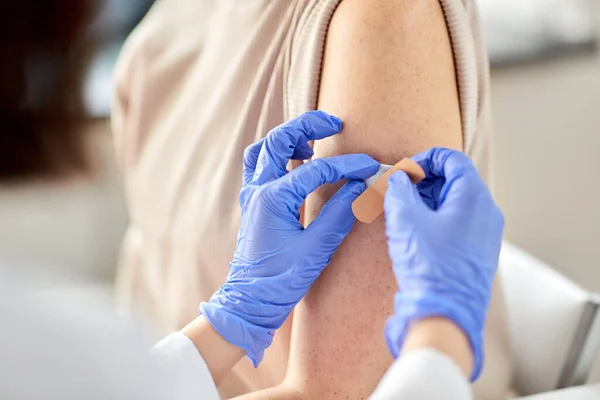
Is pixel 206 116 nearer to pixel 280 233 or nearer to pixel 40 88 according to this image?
pixel 280 233

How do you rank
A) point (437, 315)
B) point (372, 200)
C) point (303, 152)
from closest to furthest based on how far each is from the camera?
1. point (437, 315)
2. point (372, 200)
3. point (303, 152)

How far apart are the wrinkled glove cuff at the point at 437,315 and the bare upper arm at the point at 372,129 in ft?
0.44

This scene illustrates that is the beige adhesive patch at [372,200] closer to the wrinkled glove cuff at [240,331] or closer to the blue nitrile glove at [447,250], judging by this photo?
the blue nitrile glove at [447,250]

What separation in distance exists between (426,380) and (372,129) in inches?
13.3

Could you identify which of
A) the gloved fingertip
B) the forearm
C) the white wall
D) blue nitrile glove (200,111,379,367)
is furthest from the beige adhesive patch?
the white wall

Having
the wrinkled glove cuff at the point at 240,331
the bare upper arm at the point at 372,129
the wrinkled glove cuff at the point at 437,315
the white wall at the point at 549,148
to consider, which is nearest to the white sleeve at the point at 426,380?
the wrinkled glove cuff at the point at 437,315

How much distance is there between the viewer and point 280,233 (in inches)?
33.6

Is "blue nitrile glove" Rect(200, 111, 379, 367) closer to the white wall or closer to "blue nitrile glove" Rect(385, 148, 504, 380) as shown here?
"blue nitrile glove" Rect(385, 148, 504, 380)

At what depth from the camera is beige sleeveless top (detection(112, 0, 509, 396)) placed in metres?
0.91

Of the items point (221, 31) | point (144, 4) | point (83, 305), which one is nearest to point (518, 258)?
point (221, 31)

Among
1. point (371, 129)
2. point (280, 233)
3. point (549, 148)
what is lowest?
point (549, 148)

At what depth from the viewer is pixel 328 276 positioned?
33.3 inches

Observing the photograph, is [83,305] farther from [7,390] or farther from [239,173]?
[239,173]

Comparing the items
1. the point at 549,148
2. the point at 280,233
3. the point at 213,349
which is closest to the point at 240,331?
the point at 213,349
